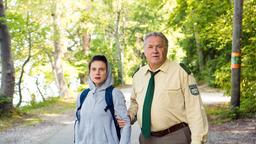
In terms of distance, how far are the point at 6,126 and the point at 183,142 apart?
991cm

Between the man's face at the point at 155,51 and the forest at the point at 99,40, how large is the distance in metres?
8.98

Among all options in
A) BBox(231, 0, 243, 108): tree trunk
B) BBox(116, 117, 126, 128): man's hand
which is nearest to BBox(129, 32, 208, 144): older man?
BBox(116, 117, 126, 128): man's hand

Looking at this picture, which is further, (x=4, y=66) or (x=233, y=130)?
(x=4, y=66)

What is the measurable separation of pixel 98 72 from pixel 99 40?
33775 mm

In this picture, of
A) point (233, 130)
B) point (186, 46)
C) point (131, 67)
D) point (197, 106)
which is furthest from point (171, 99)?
point (131, 67)

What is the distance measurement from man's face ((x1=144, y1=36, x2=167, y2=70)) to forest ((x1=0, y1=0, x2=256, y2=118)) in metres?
8.98

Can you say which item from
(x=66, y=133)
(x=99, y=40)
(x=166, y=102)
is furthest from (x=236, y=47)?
(x=99, y=40)

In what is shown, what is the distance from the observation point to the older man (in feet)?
11.8

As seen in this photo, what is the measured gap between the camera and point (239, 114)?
12250 millimetres

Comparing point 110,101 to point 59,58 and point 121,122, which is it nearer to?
point 121,122

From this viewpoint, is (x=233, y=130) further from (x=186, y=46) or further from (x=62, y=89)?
(x=186, y=46)

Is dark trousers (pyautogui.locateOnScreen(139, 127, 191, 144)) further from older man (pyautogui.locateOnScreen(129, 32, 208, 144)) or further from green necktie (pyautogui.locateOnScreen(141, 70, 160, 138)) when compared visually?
green necktie (pyautogui.locateOnScreen(141, 70, 160, 138))

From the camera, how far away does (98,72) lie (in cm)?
391

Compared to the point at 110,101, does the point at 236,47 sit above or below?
above
